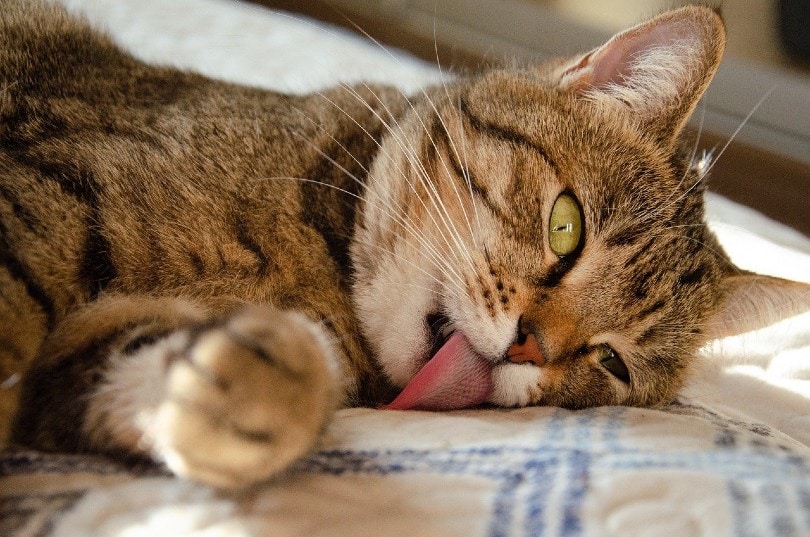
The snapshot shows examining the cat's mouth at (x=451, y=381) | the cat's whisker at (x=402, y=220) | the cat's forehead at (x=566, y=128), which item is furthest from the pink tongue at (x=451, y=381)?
the cat's forehead at (x=566, y=128)

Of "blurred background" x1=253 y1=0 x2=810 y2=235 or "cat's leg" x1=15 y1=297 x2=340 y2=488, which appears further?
"blurred background" x1=253 y1=0 x2=810 y2=235

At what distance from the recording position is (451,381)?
38.1 inches

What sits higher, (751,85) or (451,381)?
(751,85)

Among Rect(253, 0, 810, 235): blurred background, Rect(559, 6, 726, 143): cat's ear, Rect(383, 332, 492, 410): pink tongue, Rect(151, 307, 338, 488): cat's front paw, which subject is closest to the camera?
Rect(151, 307, 338, 488): cat's front paw

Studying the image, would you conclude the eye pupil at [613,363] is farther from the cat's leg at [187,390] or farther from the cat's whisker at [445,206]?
the cat's leg at [187,390]

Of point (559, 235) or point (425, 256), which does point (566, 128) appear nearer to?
point (559, 235)

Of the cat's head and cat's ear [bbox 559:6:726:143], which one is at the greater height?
cat's ear [bbox 559:6:726:143]

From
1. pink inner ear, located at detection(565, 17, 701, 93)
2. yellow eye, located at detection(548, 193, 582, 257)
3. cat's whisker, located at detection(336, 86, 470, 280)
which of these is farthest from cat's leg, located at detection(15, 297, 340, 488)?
pink inner ear, located at detection(565, 17, 701, 93)

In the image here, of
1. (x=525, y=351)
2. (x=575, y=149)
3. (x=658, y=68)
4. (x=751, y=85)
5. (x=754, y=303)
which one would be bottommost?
(x=525, y=351)

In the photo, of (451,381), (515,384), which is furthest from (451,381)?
(515,384)

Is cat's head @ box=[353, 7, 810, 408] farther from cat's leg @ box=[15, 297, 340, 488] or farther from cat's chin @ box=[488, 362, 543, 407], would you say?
cat's leg @ box=[15, 297, 340, 488]

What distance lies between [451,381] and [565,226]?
32 centimetres

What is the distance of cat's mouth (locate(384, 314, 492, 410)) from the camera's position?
963 mm

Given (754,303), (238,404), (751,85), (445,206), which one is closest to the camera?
(238,404)
